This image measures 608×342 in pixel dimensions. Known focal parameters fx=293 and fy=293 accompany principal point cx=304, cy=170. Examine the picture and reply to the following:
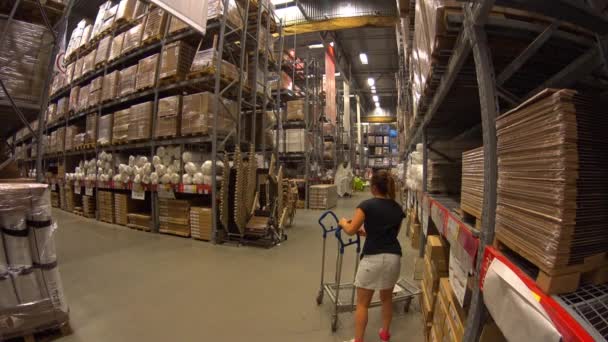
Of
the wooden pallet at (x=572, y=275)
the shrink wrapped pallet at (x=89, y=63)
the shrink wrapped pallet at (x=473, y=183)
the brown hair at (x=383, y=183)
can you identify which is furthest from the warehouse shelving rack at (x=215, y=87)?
the wooden pallet at (x=572, y=275)

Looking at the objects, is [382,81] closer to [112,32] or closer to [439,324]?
[112,32]

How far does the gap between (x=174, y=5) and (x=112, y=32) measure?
19.5 feet

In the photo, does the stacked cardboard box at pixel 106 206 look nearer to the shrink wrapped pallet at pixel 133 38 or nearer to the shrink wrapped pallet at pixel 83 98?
the shrink wrapped pallet at pixel 83 98

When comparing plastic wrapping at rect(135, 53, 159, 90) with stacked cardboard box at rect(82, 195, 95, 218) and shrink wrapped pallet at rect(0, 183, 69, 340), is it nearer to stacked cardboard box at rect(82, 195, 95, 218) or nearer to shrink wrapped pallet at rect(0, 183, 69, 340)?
stacked cardboard box at rect(82, 195, 95, 218)

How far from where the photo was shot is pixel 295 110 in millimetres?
10719

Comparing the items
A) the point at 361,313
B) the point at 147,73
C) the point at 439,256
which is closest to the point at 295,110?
the point at 147,73

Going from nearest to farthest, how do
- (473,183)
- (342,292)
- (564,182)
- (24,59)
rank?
(564,182) → (473,183) → (342,292) → (24,59)

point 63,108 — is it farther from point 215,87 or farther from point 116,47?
point 215,87

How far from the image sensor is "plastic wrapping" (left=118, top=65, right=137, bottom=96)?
7294mm

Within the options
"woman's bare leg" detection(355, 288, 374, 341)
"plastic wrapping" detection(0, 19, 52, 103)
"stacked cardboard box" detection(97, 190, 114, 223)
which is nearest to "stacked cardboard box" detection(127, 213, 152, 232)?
"stacked cardboard box" detection(97, 190, 114, 223)

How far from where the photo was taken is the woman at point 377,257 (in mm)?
2410

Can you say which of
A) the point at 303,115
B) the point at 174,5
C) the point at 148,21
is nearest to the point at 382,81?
the point at 303,115

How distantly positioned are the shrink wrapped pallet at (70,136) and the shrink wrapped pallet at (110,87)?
8.46 ft

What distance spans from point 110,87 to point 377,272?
859 centimetres
